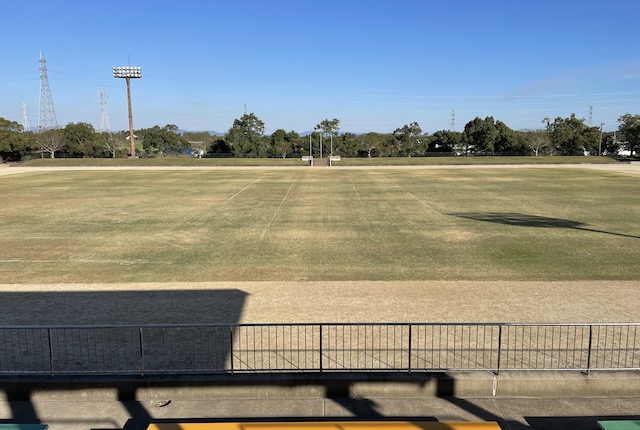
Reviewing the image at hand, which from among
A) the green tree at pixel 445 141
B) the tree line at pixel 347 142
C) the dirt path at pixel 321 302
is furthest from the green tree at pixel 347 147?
the dirt path at pixel 321 302

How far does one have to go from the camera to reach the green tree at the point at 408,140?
400 feet

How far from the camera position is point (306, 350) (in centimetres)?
1011

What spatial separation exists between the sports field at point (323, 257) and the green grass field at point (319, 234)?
12 centimetres

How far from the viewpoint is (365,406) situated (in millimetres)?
8461

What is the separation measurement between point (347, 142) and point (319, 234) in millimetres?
96480

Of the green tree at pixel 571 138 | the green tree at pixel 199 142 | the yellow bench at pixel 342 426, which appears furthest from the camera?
the green tree at pixel 199 142

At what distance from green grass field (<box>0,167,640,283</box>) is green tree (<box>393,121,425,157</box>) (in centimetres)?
7911

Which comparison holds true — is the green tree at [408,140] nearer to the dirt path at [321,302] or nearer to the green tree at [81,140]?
the green tree at [81,140]

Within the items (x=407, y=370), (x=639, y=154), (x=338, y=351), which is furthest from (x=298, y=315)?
(x=639, y=154)

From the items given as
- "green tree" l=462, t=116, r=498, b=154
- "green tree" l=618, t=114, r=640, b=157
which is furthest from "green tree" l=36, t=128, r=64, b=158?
"green tree" l=618, t=114, r=640, b=157

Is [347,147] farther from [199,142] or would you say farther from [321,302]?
[321,302]

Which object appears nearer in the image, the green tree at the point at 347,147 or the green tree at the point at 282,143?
the green tree at the point at 282,143

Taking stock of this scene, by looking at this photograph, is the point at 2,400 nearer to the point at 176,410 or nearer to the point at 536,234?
the point at 176,410

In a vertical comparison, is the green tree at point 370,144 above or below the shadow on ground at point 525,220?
above
